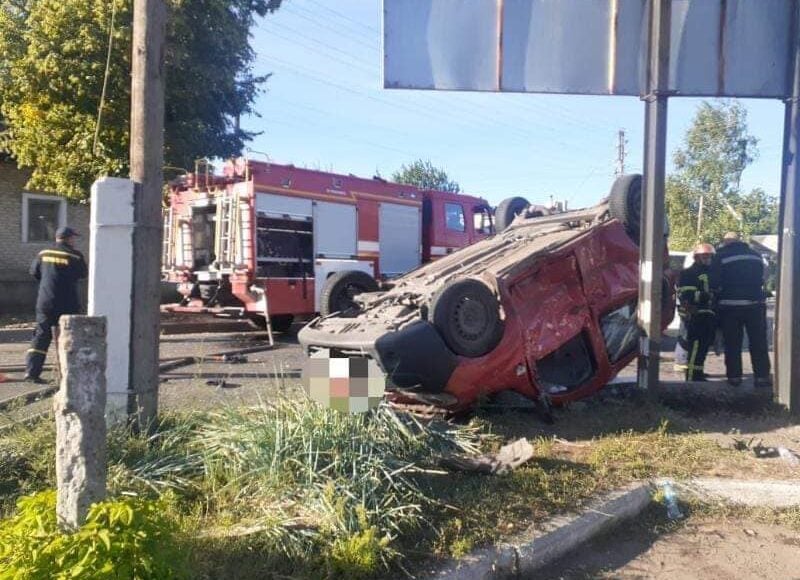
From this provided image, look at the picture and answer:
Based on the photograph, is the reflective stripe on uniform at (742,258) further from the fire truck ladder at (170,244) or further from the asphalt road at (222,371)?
the fire truck ladder at (170,244)

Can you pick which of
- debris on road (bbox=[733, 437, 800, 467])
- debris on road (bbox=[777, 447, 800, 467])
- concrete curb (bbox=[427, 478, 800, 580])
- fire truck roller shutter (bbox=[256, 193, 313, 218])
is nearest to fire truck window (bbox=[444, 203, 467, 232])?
fire truck roller shutter (bbox=[256, 193, 313, 218])

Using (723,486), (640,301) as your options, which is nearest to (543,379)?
(640,301)

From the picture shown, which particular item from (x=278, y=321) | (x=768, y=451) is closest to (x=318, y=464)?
(x=768, y=451)

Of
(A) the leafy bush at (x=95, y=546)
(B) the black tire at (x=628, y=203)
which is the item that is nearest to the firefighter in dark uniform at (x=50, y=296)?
(A) the leafy bush at (x=95, y=546)

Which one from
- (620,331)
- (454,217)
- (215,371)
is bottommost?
(215,371)

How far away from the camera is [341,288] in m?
11.1

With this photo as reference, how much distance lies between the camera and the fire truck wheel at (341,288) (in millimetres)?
10789

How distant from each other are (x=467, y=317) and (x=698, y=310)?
13.4 feet

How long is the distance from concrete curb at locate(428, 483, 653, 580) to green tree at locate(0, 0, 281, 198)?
10.8 m

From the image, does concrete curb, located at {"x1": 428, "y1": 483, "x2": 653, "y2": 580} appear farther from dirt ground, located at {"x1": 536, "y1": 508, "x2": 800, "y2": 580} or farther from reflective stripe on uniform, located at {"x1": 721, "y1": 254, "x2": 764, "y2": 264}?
reflective stripe on uniform, located at {"x1": 721, "y1": 254, "x2": 764, "y2": 264}

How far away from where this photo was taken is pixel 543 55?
676 cm

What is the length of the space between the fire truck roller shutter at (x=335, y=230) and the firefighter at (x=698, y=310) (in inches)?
227

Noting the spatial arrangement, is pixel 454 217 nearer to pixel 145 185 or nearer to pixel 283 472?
pixel 145 185

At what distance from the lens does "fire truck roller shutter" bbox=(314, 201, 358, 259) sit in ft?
38.5
